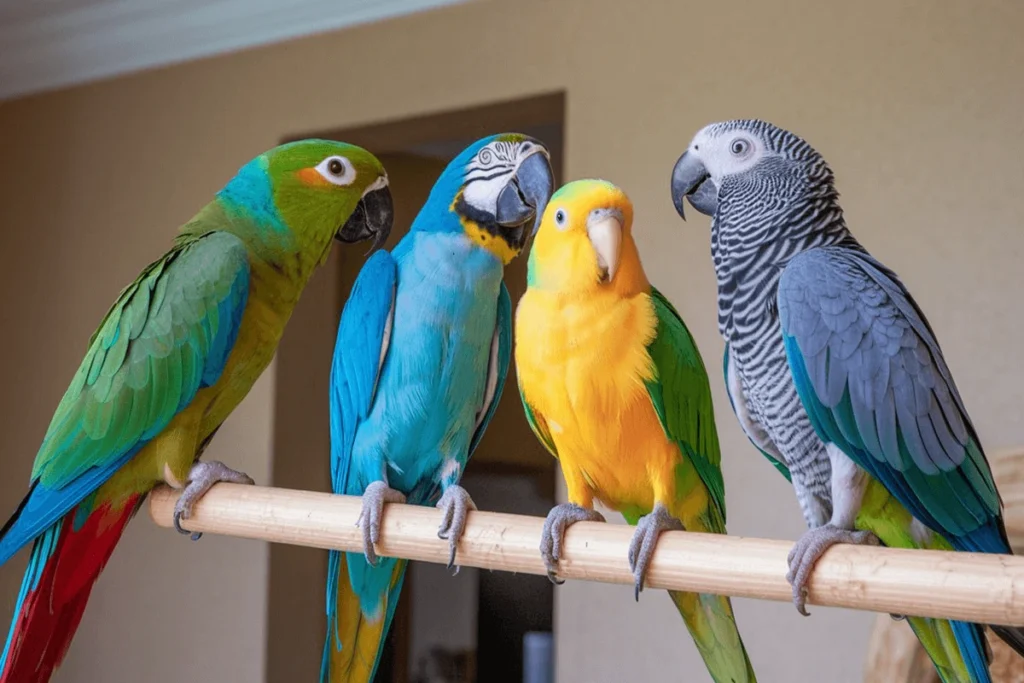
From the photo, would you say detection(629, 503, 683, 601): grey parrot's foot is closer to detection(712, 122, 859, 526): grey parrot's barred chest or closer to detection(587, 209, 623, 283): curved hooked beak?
detection(712, 122, 859, 526): grey parrot's barred chest

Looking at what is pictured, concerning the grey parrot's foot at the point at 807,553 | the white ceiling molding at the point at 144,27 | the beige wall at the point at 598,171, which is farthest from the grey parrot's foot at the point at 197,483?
the white ceiling molding at the point at 144,27

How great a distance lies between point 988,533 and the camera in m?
0.81

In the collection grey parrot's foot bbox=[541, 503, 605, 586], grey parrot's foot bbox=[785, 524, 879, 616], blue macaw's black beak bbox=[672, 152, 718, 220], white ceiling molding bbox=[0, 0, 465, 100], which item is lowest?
grey parrot's foot bbox=[785, 524, 879, 616]

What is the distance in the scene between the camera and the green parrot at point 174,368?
3.52 ft

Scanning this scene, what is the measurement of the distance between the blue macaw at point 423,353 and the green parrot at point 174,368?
0.12 m

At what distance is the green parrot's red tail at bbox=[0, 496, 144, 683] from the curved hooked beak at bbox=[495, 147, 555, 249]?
575 millimetres

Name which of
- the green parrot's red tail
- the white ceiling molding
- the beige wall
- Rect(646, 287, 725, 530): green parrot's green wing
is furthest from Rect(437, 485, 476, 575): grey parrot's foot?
the white ceiling molding

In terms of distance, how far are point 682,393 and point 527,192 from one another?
27 cm

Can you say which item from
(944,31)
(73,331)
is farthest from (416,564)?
(944,31)

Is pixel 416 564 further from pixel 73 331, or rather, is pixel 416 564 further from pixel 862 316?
pixel 862 316

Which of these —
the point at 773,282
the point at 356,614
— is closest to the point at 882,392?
the point at 773,282

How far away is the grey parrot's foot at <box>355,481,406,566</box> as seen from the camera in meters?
0.98

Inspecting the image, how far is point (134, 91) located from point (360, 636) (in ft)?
8.01

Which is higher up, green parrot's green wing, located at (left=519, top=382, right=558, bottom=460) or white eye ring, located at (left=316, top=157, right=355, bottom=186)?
white eye ring, located at (left=316, top=157, right=355, bottom=186)
